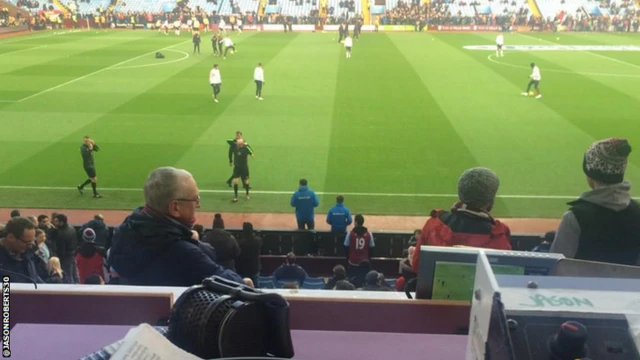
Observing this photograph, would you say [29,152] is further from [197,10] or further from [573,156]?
[197,10]

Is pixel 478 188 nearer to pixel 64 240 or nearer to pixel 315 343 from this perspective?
pixel 315 343

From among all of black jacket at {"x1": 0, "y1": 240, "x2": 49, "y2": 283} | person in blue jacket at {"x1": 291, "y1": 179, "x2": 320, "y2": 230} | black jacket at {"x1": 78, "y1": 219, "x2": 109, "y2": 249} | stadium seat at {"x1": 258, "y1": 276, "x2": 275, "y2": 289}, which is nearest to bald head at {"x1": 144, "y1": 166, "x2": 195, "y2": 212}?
black jacket at {"x1": 0, "y1": 240, "x2": 49, "y2": 283}

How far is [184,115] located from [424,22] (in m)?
37.4

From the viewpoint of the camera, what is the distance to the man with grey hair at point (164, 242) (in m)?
2.79

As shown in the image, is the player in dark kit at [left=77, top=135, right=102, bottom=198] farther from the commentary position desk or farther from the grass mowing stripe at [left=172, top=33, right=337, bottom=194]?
the commentary position desk

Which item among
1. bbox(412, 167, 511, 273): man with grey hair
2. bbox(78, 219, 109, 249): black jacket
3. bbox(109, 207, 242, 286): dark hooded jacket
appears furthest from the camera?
bbox(78, 219, 109, 249): black jacket

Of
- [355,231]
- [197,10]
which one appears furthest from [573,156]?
[197,10]

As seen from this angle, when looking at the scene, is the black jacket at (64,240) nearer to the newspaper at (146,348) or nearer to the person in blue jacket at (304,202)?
the person in blue jacket at (304,202)

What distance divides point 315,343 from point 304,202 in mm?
9383

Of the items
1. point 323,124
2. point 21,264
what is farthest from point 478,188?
point 323,124

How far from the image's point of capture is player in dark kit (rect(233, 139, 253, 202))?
43.6 feet

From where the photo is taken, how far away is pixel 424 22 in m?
53.1

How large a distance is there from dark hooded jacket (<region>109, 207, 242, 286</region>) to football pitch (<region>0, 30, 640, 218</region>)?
10.3 m

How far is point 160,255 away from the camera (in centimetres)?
283
